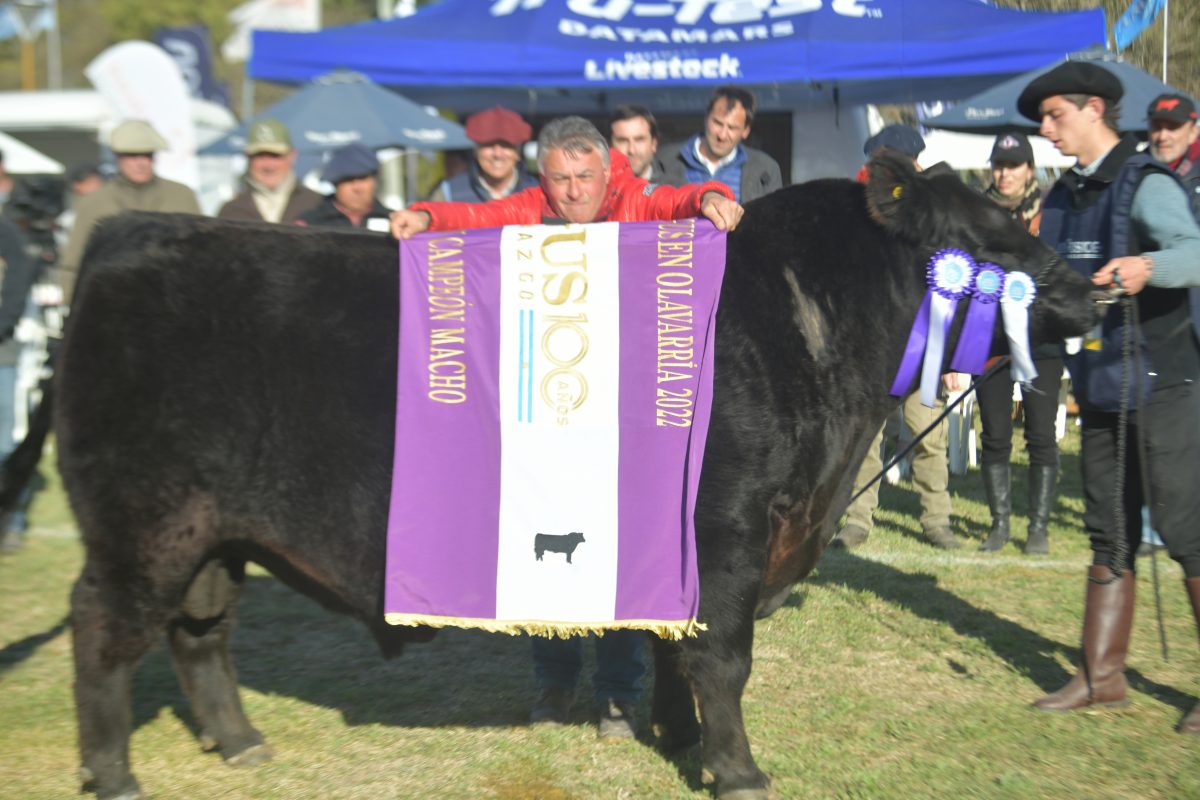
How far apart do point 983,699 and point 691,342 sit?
2.15 meters

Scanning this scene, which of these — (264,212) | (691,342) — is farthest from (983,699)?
(264,212)

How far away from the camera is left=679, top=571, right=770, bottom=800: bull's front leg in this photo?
3684 mm

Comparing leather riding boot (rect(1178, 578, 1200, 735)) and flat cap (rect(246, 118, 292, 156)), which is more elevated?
flat cap (rect(246, 118, 292, 156))

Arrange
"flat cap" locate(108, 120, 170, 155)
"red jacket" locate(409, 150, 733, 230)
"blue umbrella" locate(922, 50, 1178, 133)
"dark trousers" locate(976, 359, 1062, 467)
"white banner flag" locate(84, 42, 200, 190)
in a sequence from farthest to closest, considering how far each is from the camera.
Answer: "white banner flag" locate(84, 42, 200, 190)
"blue umbrella" locate(922, 50, 1178, 133)
"dark trousers" locate(976, 359, 1062, 467)
"flat cap" locate(108, 120, 170, 155)
"red jacket" locate(409, 150, 733, 230)

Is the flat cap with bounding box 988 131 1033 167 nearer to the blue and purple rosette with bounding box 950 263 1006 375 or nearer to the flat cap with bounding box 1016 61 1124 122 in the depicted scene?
the flat cap with bounding box 1016 61 1124 122

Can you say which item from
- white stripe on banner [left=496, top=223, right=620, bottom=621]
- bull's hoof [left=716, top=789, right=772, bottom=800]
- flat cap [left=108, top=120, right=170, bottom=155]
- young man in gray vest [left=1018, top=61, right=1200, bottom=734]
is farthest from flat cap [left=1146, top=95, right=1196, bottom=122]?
flat cap [left=108, top=120, right=170, bottom=155]

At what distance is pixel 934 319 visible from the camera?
3859 mm

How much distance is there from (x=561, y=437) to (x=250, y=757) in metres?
1.71

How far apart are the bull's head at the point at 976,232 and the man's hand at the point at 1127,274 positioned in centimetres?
8

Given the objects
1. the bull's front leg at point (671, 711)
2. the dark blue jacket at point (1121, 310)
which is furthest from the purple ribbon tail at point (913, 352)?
the bull's front leg at point (671, 711)

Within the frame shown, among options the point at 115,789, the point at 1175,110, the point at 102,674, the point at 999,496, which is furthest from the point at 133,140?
the point at 1175,110

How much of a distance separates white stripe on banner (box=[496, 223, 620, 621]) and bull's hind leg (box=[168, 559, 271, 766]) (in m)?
1.18

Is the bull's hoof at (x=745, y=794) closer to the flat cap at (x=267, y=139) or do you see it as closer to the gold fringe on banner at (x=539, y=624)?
the gold fringe on banner at (x=539, y=624)

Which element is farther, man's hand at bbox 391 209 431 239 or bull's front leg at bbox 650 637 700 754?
bull's front leg at bbox 650 637 700 754
